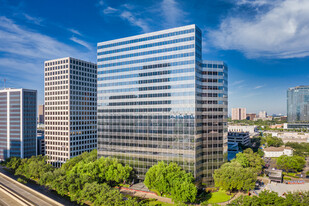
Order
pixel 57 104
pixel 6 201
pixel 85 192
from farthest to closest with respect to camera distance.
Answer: pixel 57 104 < pixel 6 201 < pixel 85 192

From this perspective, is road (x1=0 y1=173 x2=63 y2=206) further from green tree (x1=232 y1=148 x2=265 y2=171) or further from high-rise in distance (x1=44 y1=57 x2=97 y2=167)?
green tree (x1=232 y1=148 x2=265 y2=171)

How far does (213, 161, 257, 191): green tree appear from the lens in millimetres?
77250

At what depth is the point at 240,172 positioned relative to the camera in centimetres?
8000

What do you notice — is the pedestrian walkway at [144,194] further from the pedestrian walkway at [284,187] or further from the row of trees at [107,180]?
the pedestrian walkway at [284,187]

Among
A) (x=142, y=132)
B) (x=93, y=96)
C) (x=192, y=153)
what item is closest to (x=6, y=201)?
(x=142, y=132)

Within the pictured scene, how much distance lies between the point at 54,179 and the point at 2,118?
106 m

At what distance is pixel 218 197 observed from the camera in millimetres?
78875

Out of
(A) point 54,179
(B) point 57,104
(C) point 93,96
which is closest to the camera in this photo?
(A) point 54,179

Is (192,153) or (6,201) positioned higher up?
(192,153)

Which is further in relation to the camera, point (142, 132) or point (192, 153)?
point (142, 132)

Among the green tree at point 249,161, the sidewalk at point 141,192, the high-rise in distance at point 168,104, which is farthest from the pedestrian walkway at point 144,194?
the green tree at point 249,161

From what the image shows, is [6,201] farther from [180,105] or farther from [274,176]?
[274,176]

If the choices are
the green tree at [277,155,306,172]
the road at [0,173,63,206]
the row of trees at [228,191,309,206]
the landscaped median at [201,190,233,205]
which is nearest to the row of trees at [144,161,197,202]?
the landscaped median at [201,190,233,205]

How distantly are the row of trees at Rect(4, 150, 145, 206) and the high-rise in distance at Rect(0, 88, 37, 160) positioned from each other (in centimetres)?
3018
